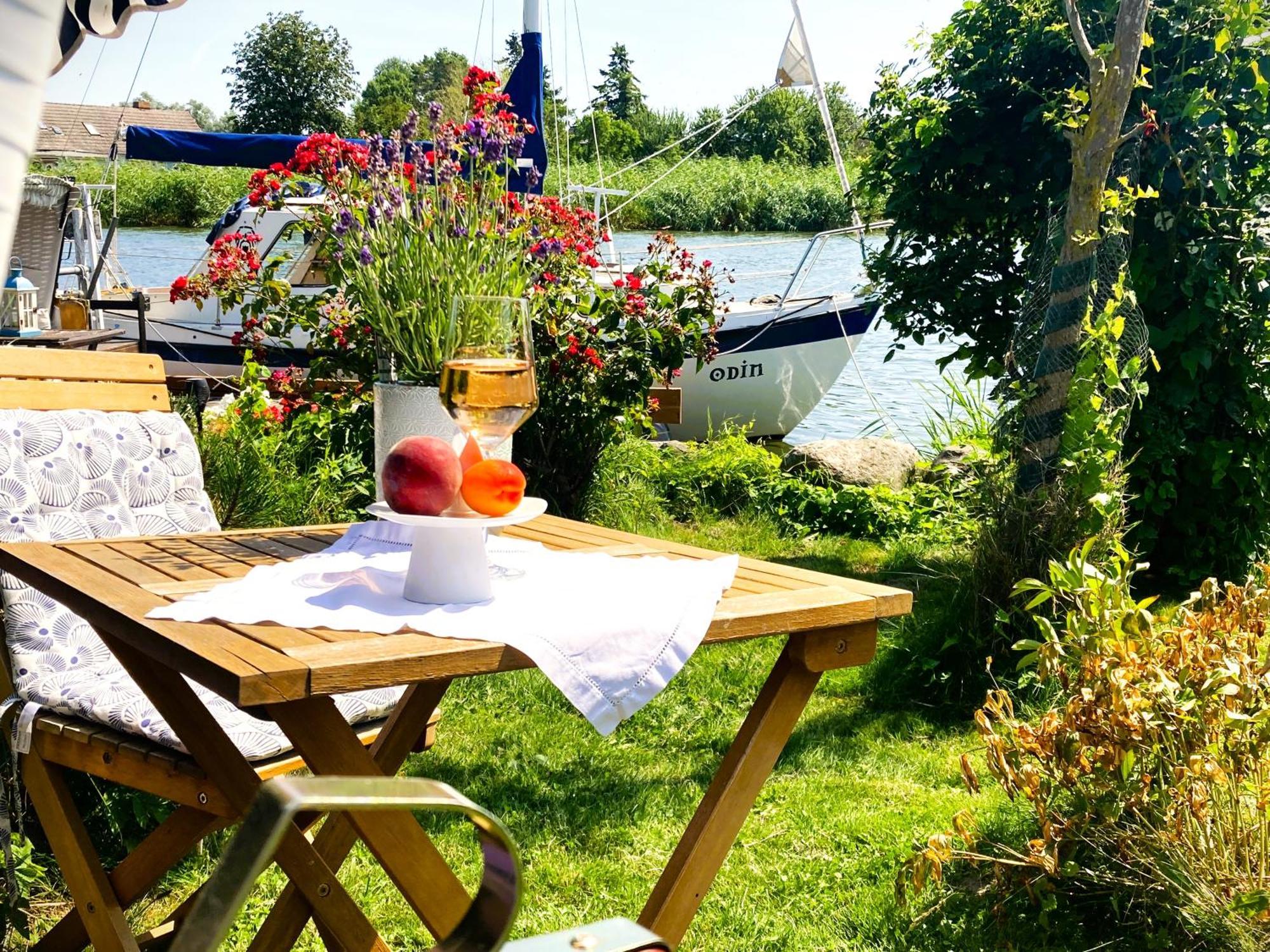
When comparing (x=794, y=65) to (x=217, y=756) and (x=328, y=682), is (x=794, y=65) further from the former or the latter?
(x=328, y=682)

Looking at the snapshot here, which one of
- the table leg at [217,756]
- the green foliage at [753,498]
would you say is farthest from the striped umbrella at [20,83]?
the green foliage at [753,498]

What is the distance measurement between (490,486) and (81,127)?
33.4ft

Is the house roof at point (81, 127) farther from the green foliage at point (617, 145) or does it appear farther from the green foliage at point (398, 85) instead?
the green foliage at point (617, 145)

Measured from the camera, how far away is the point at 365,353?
183 inches

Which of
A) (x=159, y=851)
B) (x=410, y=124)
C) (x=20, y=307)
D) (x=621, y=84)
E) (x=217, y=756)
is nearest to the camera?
(x=217, y=756)

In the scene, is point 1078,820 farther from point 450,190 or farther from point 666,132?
point 666,132

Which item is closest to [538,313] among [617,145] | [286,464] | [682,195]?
[286,464]

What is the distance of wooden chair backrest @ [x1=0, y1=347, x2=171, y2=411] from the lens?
8.25ft

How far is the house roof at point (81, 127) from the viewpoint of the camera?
4289mm

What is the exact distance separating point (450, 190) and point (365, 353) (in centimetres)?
259

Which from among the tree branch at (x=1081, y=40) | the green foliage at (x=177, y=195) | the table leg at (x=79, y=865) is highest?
the green foliage at (x=177, y=195)

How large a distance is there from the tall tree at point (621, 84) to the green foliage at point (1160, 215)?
141 ft

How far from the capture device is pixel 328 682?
1288mm

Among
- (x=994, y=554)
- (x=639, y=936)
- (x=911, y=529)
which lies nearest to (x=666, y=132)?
(x=911, y=529)
